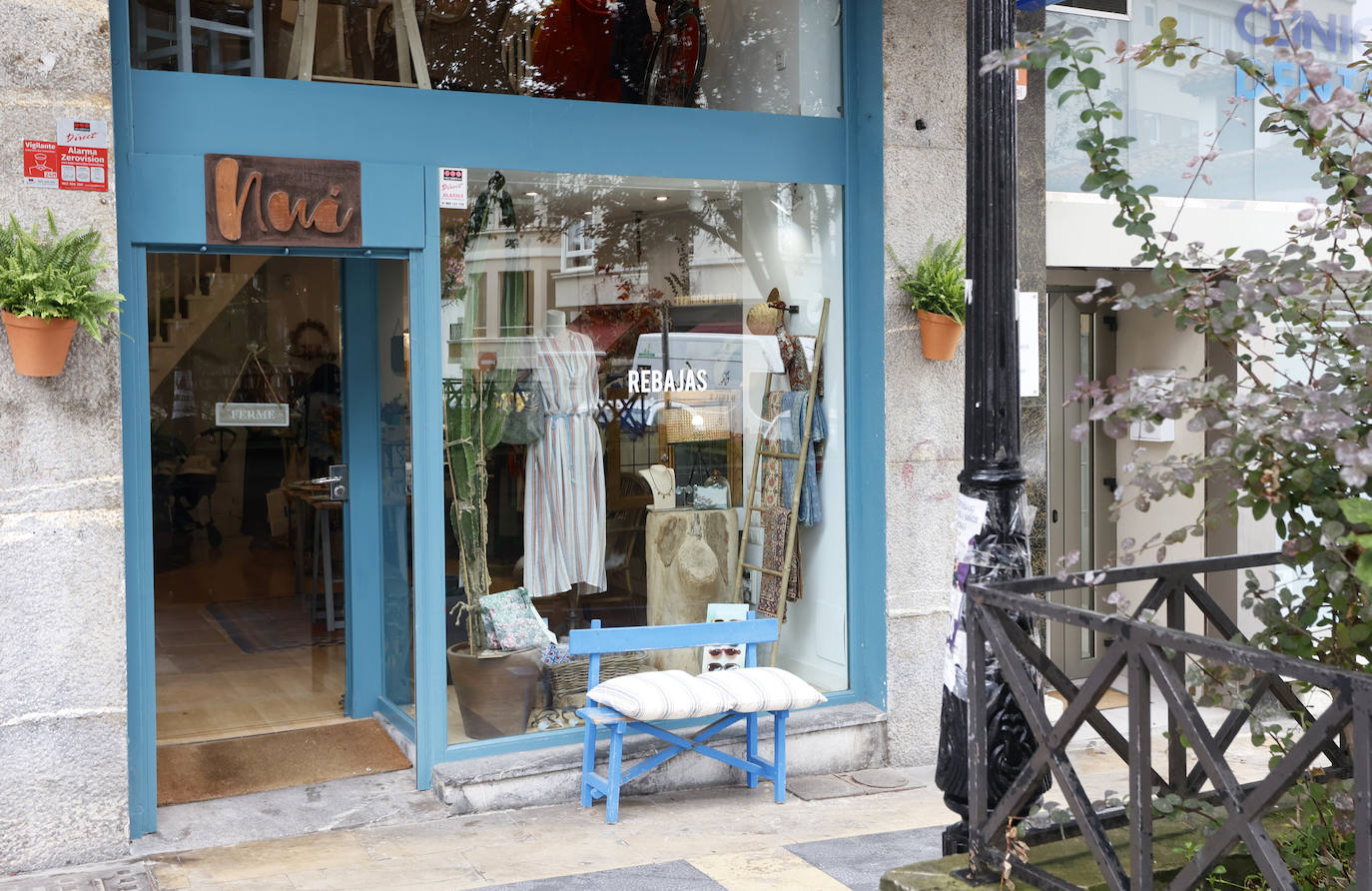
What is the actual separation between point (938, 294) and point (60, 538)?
352 cm

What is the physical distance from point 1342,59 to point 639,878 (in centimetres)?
599

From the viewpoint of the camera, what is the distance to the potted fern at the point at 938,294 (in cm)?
554

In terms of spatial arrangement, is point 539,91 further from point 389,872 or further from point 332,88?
point 389,872

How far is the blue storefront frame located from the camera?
179 inches

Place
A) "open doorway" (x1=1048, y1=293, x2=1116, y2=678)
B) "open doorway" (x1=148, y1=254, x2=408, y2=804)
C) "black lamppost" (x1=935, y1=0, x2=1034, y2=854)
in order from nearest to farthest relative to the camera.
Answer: "black lamppost" (x1=935, y1=0, x2=1034, y2=854)
"open doorway" (x1=148, y1=254, x2=408, y2=804)
"open doorway" (x1=1048, y1=293, x2=1116, y2=678)

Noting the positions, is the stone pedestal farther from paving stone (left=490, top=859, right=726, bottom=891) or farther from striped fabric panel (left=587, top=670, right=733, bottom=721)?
paving stone (left=490, top=859, right=726, bottom=891)

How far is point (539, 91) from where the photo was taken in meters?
5.32

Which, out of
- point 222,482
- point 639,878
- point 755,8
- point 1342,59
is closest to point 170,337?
point 222,482

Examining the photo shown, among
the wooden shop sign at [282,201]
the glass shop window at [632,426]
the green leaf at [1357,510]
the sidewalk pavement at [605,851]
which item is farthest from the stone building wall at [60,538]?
the green leaf at [1357,510]

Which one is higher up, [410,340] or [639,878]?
[410,340]

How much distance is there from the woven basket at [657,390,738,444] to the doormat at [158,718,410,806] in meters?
1.80

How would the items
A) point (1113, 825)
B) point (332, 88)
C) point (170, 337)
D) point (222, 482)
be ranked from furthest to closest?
point (222, 482) → point (170, 337) → point (332, 88) → point (1113, 825)

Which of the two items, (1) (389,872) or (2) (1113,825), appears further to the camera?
(1) (389,872)

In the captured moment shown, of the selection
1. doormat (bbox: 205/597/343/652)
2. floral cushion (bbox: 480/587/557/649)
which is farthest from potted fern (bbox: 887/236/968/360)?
doormat (bbox: 205/597/343/652)
